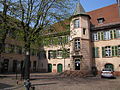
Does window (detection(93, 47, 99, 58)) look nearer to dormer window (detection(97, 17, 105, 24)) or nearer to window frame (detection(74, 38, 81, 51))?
window frame (detection(74, 38, 81, 51))

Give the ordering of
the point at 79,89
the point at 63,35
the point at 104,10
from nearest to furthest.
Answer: the point at 79,89
the point at 63,35
the point at 104,10

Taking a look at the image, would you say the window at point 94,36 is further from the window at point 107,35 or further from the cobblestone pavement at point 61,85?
the cobblestone pavement at point 61,85

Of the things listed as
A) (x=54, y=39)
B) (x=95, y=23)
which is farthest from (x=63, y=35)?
(x=95, y=23)

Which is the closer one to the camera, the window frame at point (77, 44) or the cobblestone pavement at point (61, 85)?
the cobblestone pavement at point (61, 85)

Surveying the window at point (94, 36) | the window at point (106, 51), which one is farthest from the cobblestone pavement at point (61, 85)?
the window at point (94, 36)

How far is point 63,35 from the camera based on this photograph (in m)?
16.2

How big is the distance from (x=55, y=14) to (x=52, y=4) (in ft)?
4.16

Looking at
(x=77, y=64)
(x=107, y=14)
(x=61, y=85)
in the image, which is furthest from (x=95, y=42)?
(x=61, y=85)

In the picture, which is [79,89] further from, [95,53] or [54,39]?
[95,53]

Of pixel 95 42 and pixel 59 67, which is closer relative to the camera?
pixel 95 42

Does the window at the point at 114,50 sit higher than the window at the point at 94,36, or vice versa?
the window at the point at 94,36

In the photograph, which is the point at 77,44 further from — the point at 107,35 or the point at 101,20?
the point at 101,20

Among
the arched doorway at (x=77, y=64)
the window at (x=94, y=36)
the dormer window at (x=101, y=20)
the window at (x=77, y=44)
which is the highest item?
the dormer window at (x=101, y=20)

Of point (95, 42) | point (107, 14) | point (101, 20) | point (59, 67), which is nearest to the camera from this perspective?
point (95, 42)
